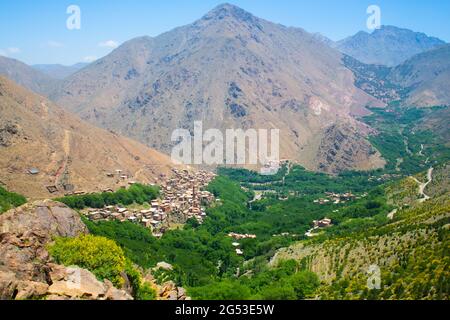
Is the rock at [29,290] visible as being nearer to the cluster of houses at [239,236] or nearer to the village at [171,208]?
the village at [171,208]

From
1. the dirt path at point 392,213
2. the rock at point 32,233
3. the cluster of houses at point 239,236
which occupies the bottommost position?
the cluster of houses at point 239,236

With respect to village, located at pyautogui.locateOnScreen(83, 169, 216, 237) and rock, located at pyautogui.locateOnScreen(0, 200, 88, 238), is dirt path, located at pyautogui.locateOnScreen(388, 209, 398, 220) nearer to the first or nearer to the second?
village, located at pyautogui.locateOnScreen(83, 169, 216, 237)


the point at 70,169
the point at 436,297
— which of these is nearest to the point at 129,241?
the point at 70,169

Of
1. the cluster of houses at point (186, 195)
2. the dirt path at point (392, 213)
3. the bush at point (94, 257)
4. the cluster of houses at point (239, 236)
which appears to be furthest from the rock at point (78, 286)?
the cluster of houses at point (186, 195)

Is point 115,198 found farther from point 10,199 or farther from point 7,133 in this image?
point 7,133

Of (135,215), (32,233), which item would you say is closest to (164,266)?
(135,215)
